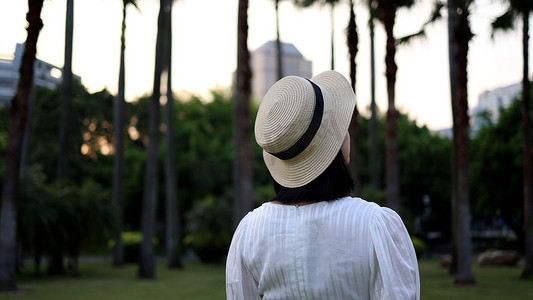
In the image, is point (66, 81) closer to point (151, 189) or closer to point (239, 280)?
point (151, 189)

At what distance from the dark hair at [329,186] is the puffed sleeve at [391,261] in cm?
17

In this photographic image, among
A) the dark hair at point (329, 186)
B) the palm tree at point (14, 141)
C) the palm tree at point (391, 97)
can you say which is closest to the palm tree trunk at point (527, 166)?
the palm tree at point (391, 97)

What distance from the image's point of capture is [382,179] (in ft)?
149

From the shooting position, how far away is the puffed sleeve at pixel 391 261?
168cm

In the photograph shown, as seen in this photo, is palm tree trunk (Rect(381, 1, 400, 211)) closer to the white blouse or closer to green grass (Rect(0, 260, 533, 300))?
green grass (Rect(0, 260, 533, 300))

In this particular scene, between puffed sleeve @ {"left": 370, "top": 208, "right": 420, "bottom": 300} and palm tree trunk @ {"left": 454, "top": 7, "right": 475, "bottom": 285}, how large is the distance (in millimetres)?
14048

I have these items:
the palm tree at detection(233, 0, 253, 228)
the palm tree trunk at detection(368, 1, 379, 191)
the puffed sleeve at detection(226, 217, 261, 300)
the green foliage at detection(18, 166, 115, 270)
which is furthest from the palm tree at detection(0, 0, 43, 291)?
the palm tree trunk at detection(368, 1, 379, 191)

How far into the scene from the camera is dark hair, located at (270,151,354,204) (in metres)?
1.87

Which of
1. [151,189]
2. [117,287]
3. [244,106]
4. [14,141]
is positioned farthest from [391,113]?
[14,141]

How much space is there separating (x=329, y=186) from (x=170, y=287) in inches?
583

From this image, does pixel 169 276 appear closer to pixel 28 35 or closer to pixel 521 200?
pixel 28 35

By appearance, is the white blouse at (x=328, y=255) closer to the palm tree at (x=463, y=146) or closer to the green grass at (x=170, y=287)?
the green grass at (x=170, y=287)

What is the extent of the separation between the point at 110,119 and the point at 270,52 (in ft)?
187

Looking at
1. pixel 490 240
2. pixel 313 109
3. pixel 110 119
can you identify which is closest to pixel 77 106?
pixel 110 119
